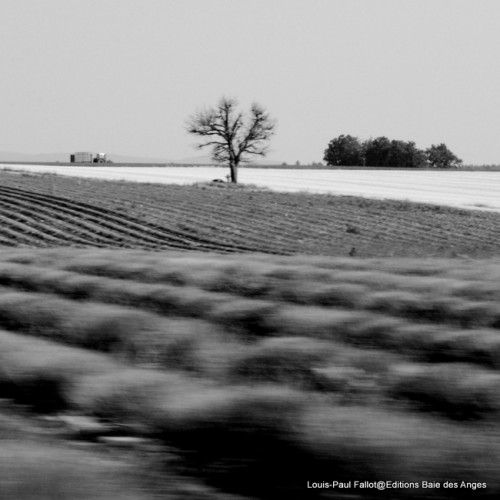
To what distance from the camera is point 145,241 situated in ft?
73.1

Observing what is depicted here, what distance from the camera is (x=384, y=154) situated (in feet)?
352

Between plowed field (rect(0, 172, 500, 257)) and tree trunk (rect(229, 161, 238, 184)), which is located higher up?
tree trunk (rect(229, 161, 238, 184))

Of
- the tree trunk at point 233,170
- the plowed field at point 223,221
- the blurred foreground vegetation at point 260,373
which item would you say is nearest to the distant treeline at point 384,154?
the tree trunk at point 233,170

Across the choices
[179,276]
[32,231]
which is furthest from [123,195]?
Answer: [179,276]

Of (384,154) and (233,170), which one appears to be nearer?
(233,170)

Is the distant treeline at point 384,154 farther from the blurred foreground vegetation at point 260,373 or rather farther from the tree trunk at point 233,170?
the blurred foreground vegetation at point 260,373

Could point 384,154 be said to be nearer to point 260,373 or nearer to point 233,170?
point 233,170

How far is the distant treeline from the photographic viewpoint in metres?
106

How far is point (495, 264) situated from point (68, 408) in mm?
3882

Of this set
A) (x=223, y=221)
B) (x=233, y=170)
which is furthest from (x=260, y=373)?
(x=233, y=170)

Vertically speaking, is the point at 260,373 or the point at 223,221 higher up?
the point at 260,373

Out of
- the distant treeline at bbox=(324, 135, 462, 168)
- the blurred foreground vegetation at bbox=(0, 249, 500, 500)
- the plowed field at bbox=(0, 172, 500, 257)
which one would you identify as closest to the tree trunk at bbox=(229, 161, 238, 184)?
the plowed field at bbox=(0, 172, 500, 257)

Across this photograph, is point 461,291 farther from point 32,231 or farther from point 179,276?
point 32,231

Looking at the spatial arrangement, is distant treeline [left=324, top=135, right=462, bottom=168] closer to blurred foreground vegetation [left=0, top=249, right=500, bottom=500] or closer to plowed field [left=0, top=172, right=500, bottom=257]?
plowed field [left=0, top=172, right=500, bottom=257]
